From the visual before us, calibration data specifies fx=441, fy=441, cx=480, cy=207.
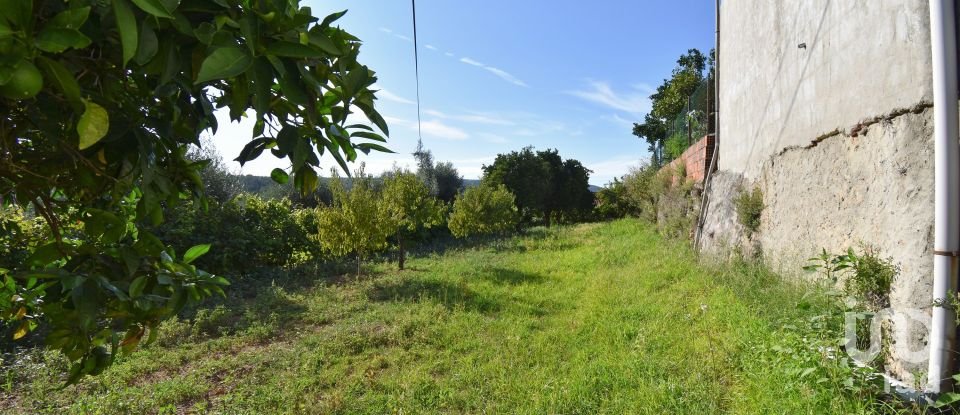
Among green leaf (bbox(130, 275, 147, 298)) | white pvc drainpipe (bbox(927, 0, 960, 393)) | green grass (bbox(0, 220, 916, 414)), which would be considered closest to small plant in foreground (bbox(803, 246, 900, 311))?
A: green grass (bbox(0, 220, 916, 414))

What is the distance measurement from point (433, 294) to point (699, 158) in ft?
18.8

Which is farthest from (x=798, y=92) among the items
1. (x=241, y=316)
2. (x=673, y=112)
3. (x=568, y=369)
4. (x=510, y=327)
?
(x=673, y=112)

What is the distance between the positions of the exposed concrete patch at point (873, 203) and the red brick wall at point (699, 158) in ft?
9.15

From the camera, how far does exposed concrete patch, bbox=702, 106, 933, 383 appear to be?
8.97 ft

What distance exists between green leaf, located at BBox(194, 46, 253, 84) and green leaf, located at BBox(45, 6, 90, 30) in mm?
145

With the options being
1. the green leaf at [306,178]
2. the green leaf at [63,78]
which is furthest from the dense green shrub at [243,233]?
the green leaf at [63,78]

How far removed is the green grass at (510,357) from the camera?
3.07 metres

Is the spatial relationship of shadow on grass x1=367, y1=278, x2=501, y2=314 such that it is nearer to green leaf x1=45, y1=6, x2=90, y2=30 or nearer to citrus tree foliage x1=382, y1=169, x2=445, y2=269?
citrus tree foliage x1=382, y1=169, x2=445, y2=269

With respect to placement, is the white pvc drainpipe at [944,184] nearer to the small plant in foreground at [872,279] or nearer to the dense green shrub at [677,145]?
the small plant in foreground at [872,279]

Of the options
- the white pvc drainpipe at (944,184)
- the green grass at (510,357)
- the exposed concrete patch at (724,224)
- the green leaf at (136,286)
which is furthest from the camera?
the exposed concrete patch at (724,224)

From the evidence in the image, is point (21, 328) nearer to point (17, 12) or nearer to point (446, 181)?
point (17, 12)

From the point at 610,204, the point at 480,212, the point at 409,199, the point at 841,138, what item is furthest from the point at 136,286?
the point at 610,204

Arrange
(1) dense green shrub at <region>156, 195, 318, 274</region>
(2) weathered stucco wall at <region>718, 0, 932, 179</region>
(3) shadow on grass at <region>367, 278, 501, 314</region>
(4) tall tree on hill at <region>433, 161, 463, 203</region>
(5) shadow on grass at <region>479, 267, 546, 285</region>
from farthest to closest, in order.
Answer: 1. (4) tall tree on hill at <region>433, 161, 463, 203</region>
2. (1) dense green shrub at <region>156, 195, 318, 274</region>
3. (5) shadow on grass at <region>479, 267, 546, 285</region>
4. (3) shadow on grass at <region>367, 278, 501, 314</region>
5. (2) weathered stucco wall at <region>718, 0, 932, 179</region>

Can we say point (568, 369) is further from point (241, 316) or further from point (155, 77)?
point (241, 316)
